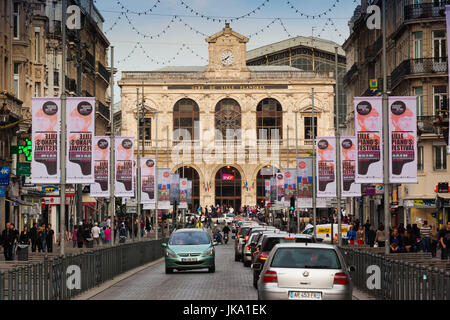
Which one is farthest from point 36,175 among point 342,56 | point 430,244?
point 342,56

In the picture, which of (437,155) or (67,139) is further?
(437,155)

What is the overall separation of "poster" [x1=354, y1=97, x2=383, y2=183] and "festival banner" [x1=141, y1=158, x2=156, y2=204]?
72.2 feet

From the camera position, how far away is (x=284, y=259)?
1972 centimetres

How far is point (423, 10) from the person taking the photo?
60625 mm

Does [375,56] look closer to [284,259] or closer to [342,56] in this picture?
[284,259]

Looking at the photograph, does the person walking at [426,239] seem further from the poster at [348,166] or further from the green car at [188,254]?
the green car at [188,254]

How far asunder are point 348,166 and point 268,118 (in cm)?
8800

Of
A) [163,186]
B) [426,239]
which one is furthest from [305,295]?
[163,186]

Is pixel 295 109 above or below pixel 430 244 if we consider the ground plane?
above

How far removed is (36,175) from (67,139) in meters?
1.71

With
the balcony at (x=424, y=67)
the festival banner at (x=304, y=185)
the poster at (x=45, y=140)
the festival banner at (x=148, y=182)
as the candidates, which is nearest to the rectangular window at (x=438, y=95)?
the balcony at (x=424, y=67)

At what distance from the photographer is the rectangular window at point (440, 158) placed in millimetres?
60875

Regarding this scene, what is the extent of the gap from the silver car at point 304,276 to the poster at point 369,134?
32.8ft
